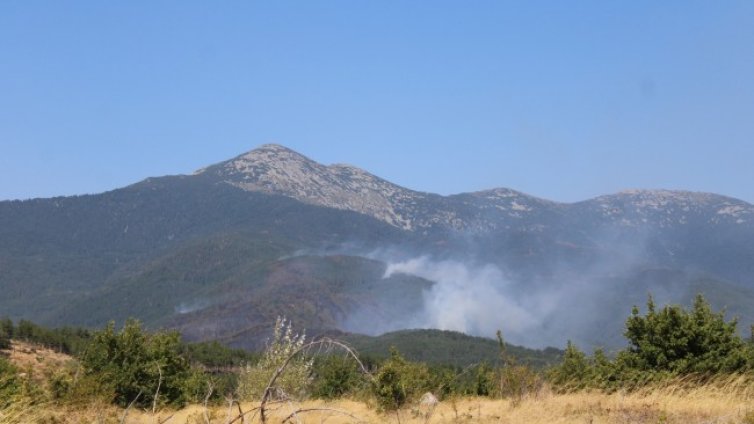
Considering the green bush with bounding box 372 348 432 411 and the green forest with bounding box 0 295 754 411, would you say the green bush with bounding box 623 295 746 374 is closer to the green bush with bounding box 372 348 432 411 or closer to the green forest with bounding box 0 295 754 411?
the green forest with bounding box 0 295 754 411

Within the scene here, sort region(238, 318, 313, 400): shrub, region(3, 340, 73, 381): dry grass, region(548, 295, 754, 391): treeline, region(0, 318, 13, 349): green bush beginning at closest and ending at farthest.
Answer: region(548, 295, 754, 391): treeline, region(238, 318, 313, 400): shrub, region(3, 340, 73, 381): dry grass, region(0, 318, 13, 349): green bush

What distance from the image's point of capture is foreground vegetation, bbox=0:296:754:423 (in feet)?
35.6

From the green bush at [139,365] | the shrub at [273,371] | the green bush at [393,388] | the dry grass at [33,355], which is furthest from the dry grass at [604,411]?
the dry grass at [33,355]

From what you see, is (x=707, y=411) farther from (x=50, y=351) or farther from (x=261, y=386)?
(x=50, y=351)

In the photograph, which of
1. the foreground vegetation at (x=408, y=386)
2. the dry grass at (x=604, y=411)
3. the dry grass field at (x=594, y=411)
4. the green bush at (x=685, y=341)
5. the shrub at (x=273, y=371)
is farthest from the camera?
the shrub at (x=273, y=371)

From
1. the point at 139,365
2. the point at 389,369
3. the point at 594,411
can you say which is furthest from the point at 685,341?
the point at 139,365

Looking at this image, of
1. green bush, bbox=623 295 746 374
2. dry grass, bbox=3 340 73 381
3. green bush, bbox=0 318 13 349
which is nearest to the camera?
green bush, bbox=623 295 746 374

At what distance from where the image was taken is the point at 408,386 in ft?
63.1

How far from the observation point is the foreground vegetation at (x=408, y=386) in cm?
1086

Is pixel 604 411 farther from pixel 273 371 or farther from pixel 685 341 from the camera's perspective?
pixel 273 371

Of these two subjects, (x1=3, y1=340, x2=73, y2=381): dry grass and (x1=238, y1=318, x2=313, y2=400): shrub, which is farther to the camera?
(x1=3, y1=340, x2=73, y2=381): dry grass

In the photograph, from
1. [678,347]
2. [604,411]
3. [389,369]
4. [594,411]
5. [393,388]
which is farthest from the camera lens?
[389,369]

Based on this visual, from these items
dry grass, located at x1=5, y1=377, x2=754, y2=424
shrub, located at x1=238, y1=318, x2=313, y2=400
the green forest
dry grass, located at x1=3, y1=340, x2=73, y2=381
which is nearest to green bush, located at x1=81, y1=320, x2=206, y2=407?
the green forest

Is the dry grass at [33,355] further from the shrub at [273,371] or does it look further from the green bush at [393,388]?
the green bush at [393,388]
